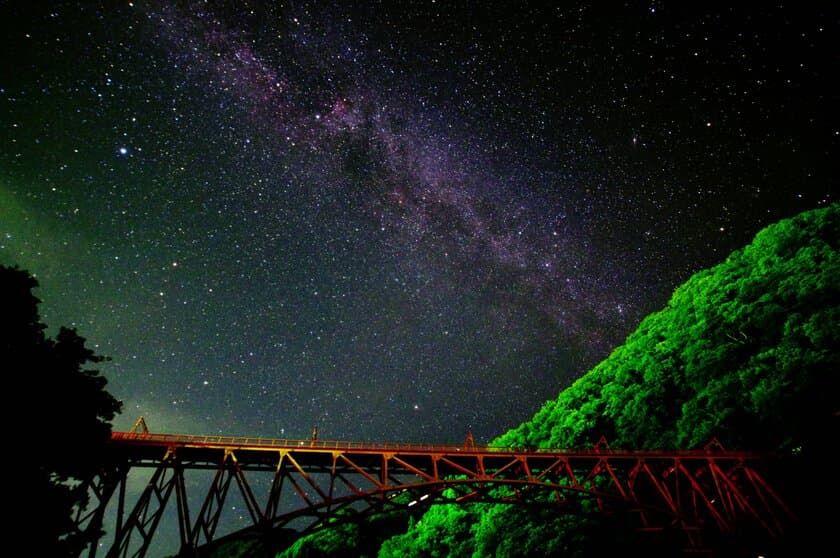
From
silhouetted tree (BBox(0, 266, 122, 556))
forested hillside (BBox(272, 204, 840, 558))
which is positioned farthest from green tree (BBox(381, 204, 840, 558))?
silhouetted tree (BBox(0, 266, 122, 556))

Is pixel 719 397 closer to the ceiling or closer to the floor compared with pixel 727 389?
closer to the floor

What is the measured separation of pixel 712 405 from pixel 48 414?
82.3ft

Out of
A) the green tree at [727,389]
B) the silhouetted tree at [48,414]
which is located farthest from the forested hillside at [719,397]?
the silhouetted tree at [48,414]

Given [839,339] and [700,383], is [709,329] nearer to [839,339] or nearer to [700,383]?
[700,383]

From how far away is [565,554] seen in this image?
16.0 metres

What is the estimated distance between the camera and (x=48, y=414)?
411 inches

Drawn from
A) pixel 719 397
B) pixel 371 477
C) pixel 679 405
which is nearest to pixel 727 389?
pixel 719 397

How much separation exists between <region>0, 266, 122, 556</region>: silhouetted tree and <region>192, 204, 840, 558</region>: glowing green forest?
212 inches

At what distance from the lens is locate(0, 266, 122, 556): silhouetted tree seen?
9648 mm

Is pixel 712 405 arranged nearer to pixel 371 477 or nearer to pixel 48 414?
pixel 371 477

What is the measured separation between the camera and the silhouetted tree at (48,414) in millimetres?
9648

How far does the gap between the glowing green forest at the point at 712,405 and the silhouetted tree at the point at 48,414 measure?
17.7 ft

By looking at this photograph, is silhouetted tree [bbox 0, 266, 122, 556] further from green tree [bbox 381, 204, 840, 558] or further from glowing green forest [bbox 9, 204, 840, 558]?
green tree [bbox 381, 204, 840, 558]


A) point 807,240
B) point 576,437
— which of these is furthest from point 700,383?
point 807,240
